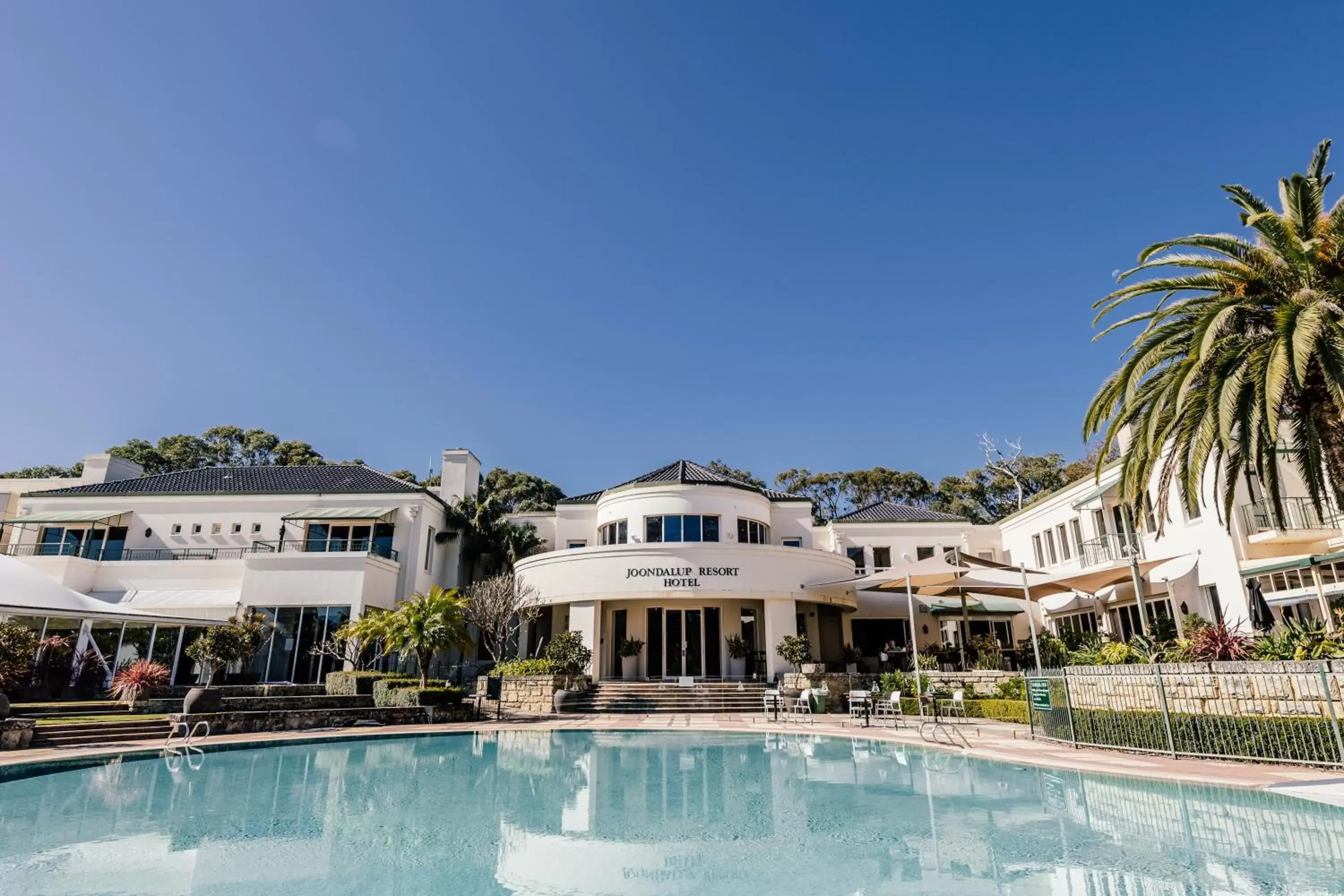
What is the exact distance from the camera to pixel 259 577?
26641mm

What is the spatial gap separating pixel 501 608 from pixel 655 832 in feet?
59.7

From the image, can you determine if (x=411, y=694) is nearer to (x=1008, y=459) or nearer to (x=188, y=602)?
(x=188, y=602)

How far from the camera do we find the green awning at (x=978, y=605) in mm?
25375

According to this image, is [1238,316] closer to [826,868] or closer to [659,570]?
[826,868]

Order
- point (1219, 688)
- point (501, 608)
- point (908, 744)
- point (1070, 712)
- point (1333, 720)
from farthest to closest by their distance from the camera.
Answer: point (501, 608), point (908, 744), point (1070, 712), point (1219, 688), point (1333, 720)

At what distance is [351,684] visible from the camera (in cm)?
2150

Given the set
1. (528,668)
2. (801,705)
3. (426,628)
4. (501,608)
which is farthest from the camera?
(501,608)

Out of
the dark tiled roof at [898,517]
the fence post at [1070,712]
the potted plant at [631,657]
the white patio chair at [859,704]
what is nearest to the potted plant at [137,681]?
the potted plant at [631,657]

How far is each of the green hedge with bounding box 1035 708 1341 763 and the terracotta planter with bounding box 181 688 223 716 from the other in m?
19.9

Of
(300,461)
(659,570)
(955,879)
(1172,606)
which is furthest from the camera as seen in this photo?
(300,461)

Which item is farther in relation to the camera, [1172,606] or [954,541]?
[954,541]

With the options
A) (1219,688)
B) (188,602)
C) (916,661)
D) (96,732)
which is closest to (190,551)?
(188,602)

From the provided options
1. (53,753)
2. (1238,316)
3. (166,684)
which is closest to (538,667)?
(166,684)

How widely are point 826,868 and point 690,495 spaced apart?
871 inches
